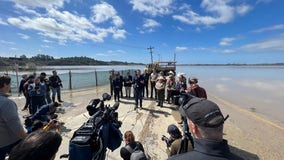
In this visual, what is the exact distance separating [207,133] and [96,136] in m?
1.24

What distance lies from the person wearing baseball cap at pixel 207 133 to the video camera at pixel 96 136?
39.0 inches

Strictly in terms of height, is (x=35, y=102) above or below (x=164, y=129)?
above

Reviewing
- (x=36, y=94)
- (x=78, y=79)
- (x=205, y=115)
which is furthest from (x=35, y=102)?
(x=78, y=79)

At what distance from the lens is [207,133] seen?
1.32 m

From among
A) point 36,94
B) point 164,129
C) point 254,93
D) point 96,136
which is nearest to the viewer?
point 96,136

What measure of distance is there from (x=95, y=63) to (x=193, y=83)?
9017 centimetres

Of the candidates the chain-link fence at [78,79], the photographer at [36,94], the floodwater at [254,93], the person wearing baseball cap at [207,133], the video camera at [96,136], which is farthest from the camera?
the chain-link fence at [78,79]

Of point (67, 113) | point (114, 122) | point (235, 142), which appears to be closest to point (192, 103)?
point (114, 122)

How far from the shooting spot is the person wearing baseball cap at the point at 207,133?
1254 millimetres

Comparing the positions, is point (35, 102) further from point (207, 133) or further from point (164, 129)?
point (207, 133)

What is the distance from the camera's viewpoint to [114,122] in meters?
2.53

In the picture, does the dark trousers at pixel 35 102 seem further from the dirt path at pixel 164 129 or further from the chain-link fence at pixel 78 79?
the chain-link fence at pixel 78 79

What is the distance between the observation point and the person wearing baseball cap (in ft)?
4.11

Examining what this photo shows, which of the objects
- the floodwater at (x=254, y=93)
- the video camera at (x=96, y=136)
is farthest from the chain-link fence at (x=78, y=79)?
the video camera at (x=96, y=136)
